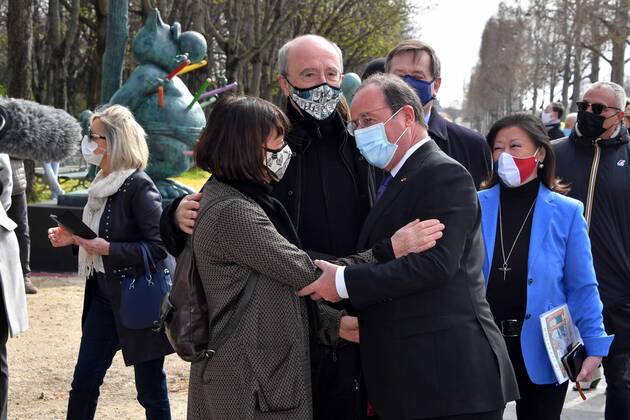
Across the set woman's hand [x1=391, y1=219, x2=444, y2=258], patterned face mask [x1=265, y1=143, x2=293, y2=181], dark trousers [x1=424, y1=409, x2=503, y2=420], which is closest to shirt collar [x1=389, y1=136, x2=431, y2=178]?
woman's hand [x1=391, y1=219, x2=444, y2=258]

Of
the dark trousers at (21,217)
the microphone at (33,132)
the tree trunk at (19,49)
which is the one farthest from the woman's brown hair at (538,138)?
the tree trunk at (19,49)

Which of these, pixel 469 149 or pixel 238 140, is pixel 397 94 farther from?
pixel 469 149

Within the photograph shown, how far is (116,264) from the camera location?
4199 mm

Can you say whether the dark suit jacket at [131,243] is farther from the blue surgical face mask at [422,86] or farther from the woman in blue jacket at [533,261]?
the woman in blue jacket at [533,261]

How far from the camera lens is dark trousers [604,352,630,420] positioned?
4.38 metres

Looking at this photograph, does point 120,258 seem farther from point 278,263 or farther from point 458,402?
point 458,402

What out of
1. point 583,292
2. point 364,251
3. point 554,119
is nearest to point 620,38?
point 554,119

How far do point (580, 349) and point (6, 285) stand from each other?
274 cm

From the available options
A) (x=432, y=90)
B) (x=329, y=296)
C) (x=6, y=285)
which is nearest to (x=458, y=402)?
(x=329, y=296)

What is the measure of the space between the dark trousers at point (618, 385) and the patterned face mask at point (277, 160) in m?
2.46

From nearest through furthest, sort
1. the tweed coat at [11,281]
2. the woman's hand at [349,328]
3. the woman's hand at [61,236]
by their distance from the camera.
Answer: the woman's hand at [349,328] < the tweed coat at [11,281] < the woman's hand at [61,236]

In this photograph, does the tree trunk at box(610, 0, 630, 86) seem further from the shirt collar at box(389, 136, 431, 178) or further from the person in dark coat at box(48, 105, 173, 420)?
the shirt collar at box(389, 136, 431, 178)

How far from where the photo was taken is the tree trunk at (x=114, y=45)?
10914mm

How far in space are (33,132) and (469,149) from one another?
223 cm
